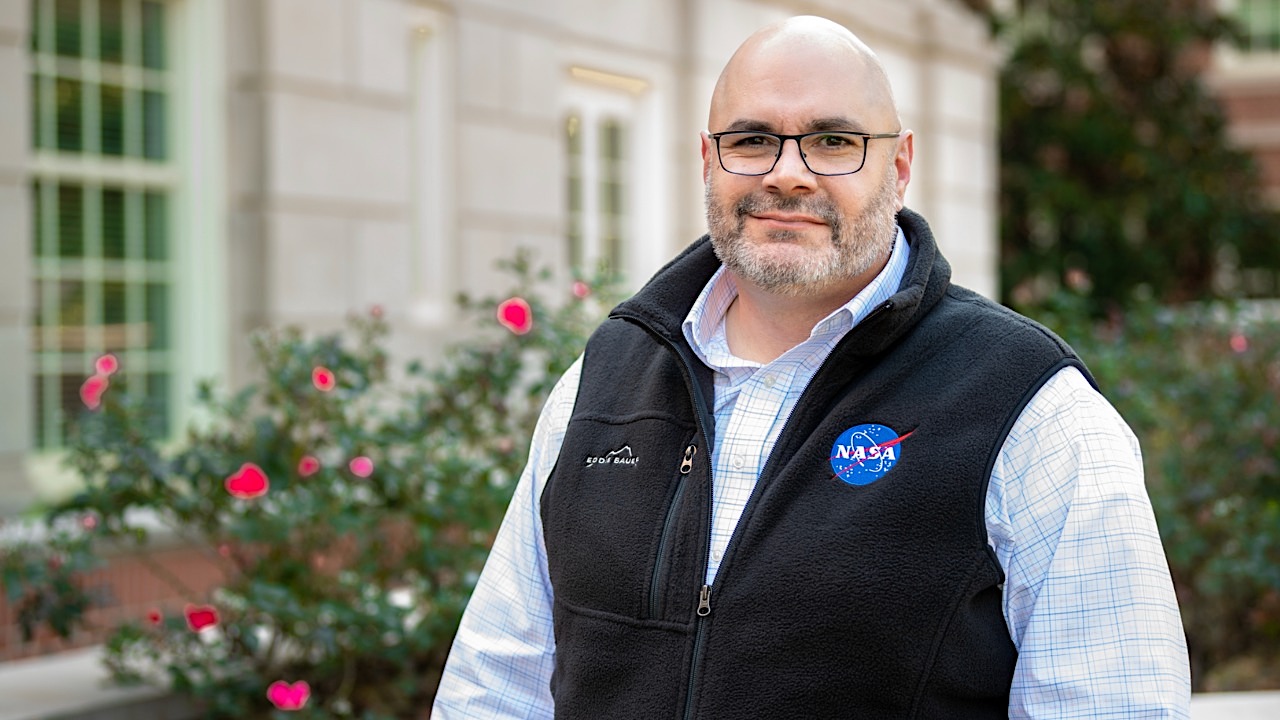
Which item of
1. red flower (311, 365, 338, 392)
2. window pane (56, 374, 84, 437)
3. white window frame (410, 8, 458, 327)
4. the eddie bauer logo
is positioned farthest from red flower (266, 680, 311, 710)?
white window frame (410, 8, 458, 327)

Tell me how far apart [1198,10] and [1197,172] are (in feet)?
8.14

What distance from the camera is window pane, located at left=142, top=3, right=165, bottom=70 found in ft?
25.7

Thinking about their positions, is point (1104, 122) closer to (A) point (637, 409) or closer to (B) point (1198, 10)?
(B) point (1198, 10)

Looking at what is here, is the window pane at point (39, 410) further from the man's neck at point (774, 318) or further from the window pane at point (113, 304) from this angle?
the man's neck at point (774, 318)

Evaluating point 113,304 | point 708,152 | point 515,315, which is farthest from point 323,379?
point 113,304

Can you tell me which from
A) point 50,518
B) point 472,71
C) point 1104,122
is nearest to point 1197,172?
point 1104,122

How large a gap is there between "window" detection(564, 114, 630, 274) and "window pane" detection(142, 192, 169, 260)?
324 centimetres

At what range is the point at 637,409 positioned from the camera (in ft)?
8.09

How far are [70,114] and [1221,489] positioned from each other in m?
5.42

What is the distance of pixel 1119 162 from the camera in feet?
A: 60.7

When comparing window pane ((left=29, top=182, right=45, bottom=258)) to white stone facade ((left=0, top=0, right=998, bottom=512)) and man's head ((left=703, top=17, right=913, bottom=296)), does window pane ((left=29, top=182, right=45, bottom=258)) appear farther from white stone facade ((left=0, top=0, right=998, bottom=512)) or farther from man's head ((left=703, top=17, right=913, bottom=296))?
man's head ((left=703, top=17, right=913, bottom=296))

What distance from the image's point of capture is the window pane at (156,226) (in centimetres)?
795

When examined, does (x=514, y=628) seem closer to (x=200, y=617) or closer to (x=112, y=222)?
(x=200, y=617)

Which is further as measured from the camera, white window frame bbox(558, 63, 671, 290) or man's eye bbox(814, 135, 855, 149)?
white window frame bbox(558, 63, 671, 290)
